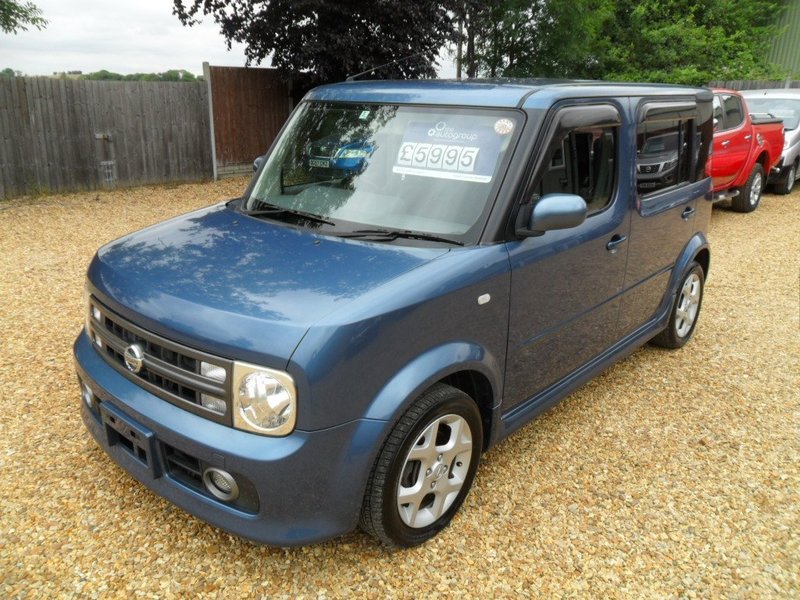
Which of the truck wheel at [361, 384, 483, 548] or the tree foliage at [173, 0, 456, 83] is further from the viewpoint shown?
the tree foliage at [173, 0, 456, 83]

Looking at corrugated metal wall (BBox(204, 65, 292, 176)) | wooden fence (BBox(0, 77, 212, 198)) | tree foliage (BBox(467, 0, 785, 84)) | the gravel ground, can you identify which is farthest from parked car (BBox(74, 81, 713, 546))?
tree foliage (BBox(467, 0, 785, 84))

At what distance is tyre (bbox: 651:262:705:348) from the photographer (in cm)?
488

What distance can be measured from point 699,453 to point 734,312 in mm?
2881

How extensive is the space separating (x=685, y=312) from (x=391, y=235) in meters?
3.17

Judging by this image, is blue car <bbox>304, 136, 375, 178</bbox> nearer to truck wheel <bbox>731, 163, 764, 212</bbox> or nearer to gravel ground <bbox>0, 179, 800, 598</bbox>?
gravel ground <bbox>0, 179, 800, 598</bbox>

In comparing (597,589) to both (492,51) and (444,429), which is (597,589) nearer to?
(444,429)

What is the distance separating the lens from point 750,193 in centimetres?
1065

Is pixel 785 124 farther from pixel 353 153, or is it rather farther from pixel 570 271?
pixel 353 153

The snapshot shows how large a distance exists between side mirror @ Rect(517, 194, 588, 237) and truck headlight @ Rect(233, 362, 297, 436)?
1.32 meters

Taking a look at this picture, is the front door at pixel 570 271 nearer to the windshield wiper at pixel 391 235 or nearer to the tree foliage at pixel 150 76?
the windshield wiper at pixel 391 235

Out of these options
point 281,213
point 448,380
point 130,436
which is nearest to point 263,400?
point 130,436

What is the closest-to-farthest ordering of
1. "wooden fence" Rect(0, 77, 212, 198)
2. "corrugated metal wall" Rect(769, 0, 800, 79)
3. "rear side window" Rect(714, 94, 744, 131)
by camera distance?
"rear side window" Rect(714, 94, 744, 131) → "wooden fence" Rect(0, 77, 212, 198) → "corrugated metal wall" Rect(769, 0, 800, 79)

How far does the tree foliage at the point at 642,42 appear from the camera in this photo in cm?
1583

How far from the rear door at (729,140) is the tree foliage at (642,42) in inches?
264
